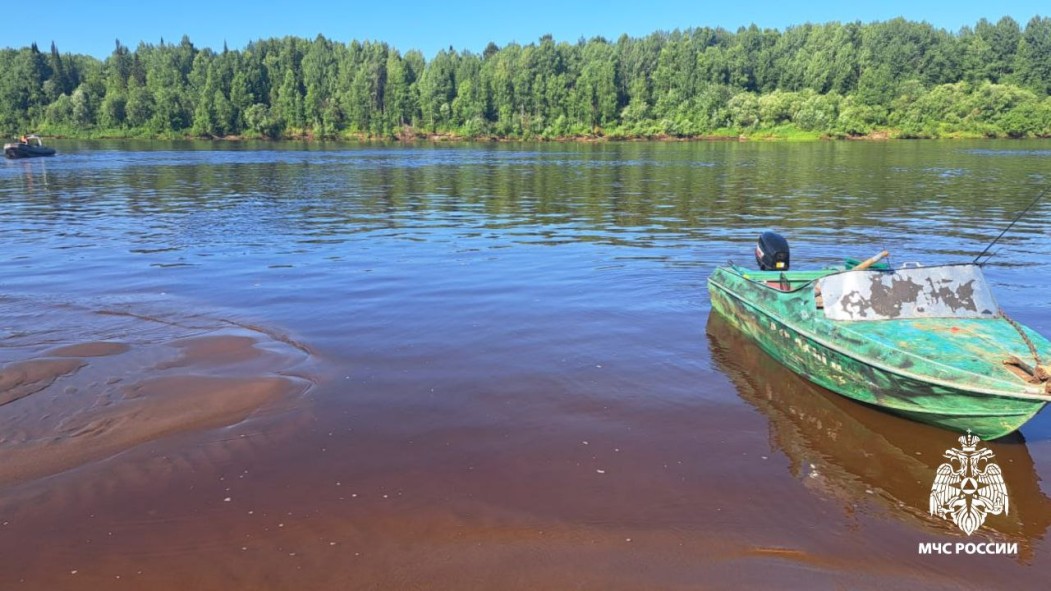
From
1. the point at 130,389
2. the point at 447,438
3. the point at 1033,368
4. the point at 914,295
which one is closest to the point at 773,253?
the point at 914,295

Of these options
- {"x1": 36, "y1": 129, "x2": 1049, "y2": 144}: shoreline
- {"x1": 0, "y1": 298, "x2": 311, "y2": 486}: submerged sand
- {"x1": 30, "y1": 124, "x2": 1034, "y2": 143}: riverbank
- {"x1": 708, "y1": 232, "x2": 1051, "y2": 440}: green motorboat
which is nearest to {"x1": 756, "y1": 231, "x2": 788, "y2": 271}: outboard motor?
{"x1": 708, "y1": 232, "x2": 1051, "y2": 440}: green motorboat

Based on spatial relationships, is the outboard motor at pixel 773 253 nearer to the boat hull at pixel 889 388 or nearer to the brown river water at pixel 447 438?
the brown river water at pixel 447 438

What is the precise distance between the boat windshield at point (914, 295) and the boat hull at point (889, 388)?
62 centimetres

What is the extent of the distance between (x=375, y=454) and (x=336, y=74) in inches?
6961

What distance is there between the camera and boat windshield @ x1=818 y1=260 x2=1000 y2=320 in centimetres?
913

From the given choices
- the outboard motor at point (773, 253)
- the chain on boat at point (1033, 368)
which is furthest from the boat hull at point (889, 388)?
the outboard motor at point (773, 253)

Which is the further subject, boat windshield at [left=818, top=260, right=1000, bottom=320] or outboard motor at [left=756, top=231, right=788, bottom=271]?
outboard motor at [left=756, top=231, right=788, bottom=271]

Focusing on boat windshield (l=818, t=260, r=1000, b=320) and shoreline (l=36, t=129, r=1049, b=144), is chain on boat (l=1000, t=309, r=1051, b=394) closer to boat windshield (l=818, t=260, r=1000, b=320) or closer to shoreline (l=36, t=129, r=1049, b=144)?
boat windshield (l=818, t=260, r=1000, b=320)

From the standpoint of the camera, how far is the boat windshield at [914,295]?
913cm

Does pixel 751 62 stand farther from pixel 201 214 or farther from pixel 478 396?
pixel 478 396

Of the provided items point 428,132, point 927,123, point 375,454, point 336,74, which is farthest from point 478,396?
point 336,74

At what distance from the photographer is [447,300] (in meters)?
14.9

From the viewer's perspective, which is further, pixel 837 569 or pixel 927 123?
pixel 927 123

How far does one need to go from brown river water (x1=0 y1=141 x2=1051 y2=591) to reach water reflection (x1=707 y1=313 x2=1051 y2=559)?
0.12 feet
